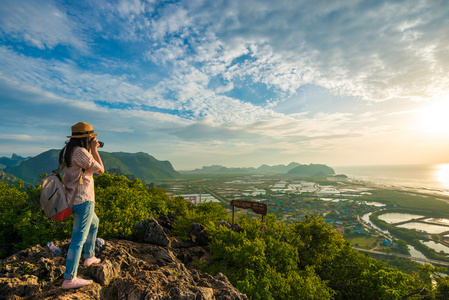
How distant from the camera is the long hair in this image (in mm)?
4070

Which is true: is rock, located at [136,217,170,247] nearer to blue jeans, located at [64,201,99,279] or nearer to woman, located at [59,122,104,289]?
woman, located at [59,122,104,289]

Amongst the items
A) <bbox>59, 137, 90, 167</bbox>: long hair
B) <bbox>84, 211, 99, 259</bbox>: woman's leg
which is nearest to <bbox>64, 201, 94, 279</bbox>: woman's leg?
<bbox>84, 211, 99, 259</bbox>: woman's leg

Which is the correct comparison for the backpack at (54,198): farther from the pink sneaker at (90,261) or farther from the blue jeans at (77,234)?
the pink sneaker at (90,261)

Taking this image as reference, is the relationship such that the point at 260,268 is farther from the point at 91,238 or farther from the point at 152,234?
the point at 91,238

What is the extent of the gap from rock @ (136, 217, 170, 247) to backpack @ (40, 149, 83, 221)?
7.38 meters

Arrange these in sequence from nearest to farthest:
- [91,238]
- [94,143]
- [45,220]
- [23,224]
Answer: [94,143] → [91,238] → [23,224] → [45,220]

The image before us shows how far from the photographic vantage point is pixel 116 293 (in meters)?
4.56

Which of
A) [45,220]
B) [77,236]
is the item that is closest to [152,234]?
[45,220]

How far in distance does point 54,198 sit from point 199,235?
11724 mm

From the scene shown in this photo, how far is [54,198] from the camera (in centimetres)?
393

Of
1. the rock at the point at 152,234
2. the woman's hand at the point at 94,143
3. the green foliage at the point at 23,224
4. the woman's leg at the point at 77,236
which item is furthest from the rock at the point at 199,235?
the woman's hand at the point at 94,143

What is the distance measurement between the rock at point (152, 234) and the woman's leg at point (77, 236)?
679cm

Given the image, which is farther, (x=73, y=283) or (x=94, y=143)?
(x=94, y=143)

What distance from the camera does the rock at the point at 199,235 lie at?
13.9 meters
